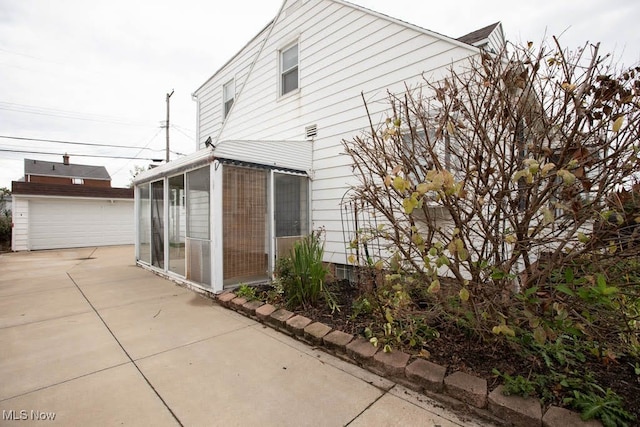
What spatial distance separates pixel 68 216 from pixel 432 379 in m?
16.3

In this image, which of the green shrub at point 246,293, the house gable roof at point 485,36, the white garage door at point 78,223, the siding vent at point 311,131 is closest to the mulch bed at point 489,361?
the green shrub at point 246,293

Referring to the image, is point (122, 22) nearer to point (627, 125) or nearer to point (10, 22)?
point (10, 22)

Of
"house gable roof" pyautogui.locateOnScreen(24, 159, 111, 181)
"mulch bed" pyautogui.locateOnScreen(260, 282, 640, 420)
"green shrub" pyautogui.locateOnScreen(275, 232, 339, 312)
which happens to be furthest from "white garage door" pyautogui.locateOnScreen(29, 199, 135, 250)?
"house gable roof" pyautogui.locateOnScreen(24, 159, 111, 181)

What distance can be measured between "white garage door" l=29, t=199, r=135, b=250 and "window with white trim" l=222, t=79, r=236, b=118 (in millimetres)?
8662

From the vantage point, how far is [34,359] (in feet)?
8.98

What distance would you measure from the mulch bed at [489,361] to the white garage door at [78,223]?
1484 cm

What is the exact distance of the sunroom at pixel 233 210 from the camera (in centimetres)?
466

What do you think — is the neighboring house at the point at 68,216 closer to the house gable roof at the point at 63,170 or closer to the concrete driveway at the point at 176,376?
the concrete driveway at the point at 176,376

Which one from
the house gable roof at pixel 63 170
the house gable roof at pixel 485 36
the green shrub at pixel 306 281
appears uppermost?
the house gable roof at pixel 63 170

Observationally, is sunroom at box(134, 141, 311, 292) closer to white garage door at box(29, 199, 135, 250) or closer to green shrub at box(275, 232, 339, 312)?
green shrub at box(275, 232, 339, 312)

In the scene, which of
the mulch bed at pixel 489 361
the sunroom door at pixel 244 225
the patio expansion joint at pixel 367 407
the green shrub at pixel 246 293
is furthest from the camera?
the sunroom door at pixel 244 225

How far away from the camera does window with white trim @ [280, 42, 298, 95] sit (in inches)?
259

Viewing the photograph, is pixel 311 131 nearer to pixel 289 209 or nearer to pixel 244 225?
pixel 289 209

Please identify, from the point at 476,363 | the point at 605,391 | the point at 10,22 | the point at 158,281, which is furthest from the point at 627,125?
the point at 10,22
